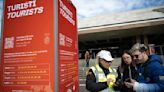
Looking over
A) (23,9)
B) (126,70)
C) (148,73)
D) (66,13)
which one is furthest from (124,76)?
(23,9)

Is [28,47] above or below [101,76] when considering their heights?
above

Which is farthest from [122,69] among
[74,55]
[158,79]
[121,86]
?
[74,55]

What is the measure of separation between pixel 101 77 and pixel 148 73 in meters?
0.77

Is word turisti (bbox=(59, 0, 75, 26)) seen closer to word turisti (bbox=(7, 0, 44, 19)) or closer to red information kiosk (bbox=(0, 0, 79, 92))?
red information kiosk (bbox=(0, 0, 79, 92))

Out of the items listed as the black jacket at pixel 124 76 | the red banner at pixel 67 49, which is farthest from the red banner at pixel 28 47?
the black jacket at pixel 124 76

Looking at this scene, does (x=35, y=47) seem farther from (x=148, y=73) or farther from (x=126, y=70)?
(x=126, y=70)

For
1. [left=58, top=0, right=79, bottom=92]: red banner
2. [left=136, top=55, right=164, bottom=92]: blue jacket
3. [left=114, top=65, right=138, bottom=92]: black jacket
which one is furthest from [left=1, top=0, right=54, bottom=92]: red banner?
[left=114, top=65, right=138, bottom=92]: black jacket

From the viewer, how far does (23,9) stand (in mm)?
1680

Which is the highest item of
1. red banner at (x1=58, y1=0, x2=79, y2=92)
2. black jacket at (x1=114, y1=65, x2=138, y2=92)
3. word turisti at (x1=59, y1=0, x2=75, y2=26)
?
word turisti at (x1=59, y1=0, x2=75, y2=26)

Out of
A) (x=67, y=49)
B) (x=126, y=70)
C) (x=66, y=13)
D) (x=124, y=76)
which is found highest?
(x=66, y=13)

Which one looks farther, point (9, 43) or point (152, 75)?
point (152, 75)

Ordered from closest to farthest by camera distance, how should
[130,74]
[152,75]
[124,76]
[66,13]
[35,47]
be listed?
[35,47] → [66,13] → [152,75] → [130,74] → [124,76]

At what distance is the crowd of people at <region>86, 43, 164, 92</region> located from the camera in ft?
6.81

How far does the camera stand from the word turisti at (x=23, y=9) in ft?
5.32
